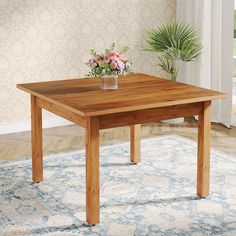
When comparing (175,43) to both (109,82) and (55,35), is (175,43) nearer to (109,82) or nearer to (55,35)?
(55,35)

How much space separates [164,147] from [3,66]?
184 centimetres

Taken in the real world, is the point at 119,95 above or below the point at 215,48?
below

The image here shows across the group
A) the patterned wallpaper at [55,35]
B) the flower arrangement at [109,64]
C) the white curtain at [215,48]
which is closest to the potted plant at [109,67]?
the flower arrangement at [109,64]

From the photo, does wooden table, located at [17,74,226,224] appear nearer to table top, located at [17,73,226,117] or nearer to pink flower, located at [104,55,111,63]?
table top, located at [17,73,226,117]

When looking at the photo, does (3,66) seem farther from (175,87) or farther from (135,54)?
(175,87)

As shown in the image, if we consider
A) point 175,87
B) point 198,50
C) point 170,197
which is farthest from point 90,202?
point 198,50

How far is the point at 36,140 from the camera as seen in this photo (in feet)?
14.0

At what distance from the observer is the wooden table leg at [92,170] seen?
3453 millimetres

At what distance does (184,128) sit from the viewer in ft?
19.8

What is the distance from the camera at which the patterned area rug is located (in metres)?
3.52

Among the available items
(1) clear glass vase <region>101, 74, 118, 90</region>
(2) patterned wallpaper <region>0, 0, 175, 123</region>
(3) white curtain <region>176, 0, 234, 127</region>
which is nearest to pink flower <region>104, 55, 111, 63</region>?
(1) clear glass vase <region>101, 74, 118, 90</region>

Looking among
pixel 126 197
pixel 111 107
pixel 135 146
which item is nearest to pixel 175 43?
pixel 135 146

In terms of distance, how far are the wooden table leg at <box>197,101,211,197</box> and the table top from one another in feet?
A: 0.51

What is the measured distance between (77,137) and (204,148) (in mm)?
→ 2043
